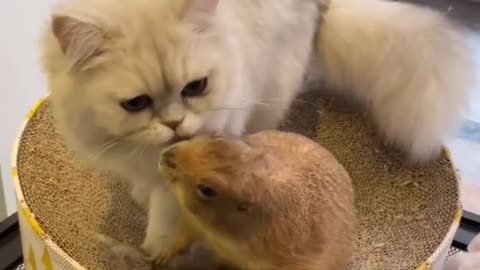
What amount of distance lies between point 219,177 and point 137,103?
13 centimetres

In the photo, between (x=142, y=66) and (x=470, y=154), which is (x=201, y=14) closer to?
(x=142, y=66)

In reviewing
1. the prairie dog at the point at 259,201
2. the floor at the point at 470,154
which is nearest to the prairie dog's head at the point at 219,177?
Answer: the prairie dog at the point at 259,201

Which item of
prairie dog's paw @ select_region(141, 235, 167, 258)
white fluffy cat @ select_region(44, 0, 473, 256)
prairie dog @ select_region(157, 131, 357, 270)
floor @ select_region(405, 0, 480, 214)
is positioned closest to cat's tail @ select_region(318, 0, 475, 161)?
white fluffy cat @ select_region(44, 0, 473, 256)

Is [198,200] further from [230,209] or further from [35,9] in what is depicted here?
[35,9]

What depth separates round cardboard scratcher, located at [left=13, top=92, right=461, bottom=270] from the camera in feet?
3.15

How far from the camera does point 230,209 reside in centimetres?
74

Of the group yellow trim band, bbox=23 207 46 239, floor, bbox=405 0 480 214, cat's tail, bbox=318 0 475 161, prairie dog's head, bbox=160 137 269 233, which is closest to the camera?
prairie dog's head, bbox=160 137 269 233

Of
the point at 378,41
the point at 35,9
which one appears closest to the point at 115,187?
the point at 378,41

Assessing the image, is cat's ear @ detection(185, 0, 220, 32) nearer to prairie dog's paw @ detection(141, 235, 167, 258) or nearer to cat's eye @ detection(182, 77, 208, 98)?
cat's eye @ detection(182, 77, 208, 98)

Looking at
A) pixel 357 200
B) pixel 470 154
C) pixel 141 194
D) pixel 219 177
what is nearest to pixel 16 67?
pixel 141 194

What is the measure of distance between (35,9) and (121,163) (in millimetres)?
738

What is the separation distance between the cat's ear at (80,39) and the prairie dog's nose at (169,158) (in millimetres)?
123

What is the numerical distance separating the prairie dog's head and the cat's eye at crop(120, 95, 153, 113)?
60 mm

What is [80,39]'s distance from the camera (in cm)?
76
